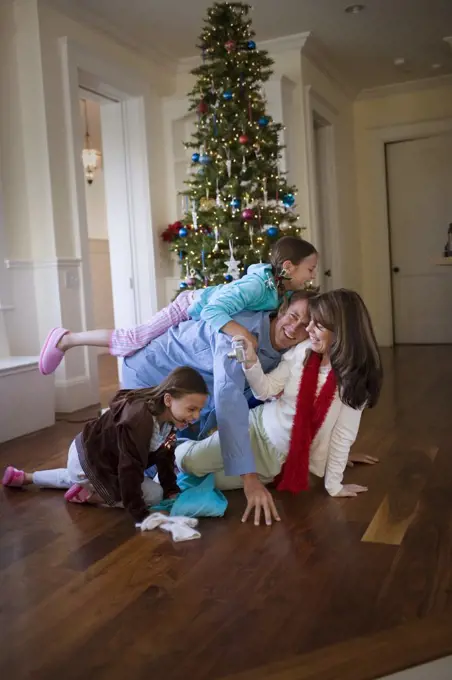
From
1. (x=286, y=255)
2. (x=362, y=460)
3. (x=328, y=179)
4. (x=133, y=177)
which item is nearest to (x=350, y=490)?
(x=362, y=460)

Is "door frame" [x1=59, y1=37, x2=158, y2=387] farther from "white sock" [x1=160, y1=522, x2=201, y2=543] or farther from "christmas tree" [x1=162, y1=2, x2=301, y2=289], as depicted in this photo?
"white sock" [x1=160, y1=522, x2=201, y2=543]

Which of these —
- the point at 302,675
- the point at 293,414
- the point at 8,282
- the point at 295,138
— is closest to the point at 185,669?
the point at 302,675

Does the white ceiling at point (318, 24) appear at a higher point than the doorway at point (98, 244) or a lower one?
higher

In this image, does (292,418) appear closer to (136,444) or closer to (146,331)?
(136,444)

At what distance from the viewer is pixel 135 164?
17.7 feet

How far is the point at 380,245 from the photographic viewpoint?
7.42m

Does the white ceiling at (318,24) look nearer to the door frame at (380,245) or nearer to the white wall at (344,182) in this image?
the white wall at (344,182)

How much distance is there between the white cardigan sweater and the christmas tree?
72.5 inches

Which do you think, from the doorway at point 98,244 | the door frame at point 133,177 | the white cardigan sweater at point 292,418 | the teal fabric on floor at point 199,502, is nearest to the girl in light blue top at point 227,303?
the white cardigan sweater at point 292,418

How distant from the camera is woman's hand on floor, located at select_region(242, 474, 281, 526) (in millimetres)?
2150

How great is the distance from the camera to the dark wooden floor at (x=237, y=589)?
138 centimetres

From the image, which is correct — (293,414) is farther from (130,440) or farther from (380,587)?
(380,587)

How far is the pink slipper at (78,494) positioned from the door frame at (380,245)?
550cm

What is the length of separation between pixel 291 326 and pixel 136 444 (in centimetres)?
76
